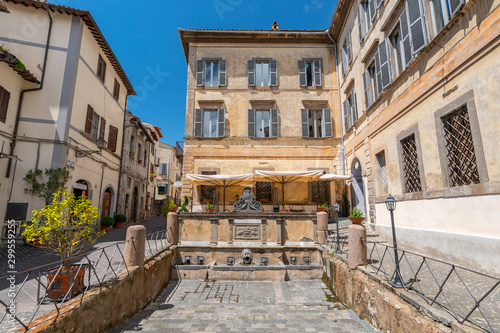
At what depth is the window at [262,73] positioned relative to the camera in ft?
51.7

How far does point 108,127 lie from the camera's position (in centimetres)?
1480

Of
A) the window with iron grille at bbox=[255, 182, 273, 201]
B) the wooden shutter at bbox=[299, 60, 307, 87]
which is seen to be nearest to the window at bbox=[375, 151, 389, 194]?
the window with iron grille at bbox=[255, 182, 273, 201]

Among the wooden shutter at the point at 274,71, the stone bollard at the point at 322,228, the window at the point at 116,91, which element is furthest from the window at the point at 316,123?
the window at the point at 116,91

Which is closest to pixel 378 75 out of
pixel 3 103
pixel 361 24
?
pixel 361 24

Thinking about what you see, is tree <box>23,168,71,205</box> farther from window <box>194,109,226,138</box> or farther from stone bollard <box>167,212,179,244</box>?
window <box>194,109,226,138</box>

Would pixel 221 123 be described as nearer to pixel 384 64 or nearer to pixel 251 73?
pixel 251 73

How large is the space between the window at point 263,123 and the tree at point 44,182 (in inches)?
373

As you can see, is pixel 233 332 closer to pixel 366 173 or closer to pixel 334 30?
pixel 366 173

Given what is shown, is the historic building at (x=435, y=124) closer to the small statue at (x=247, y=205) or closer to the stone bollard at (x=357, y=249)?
the stone bollard at (x=357, y=249)

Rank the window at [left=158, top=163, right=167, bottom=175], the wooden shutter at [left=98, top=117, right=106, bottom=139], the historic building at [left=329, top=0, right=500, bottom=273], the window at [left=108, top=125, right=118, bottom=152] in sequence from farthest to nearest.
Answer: the window at [left=158, top=163, right=167, bottom=175]
the window at [left=108, top=125, right=118, bottom=152]
the wooden shutter at [left=98, top=117, right=106, bottom=139]
the historic building at [left=329, top=0, right=500, bottom=273]

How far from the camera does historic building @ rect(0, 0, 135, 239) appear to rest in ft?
31.0

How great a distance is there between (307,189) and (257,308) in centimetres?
924

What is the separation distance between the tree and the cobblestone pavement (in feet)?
19.8

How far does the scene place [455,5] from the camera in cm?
603
